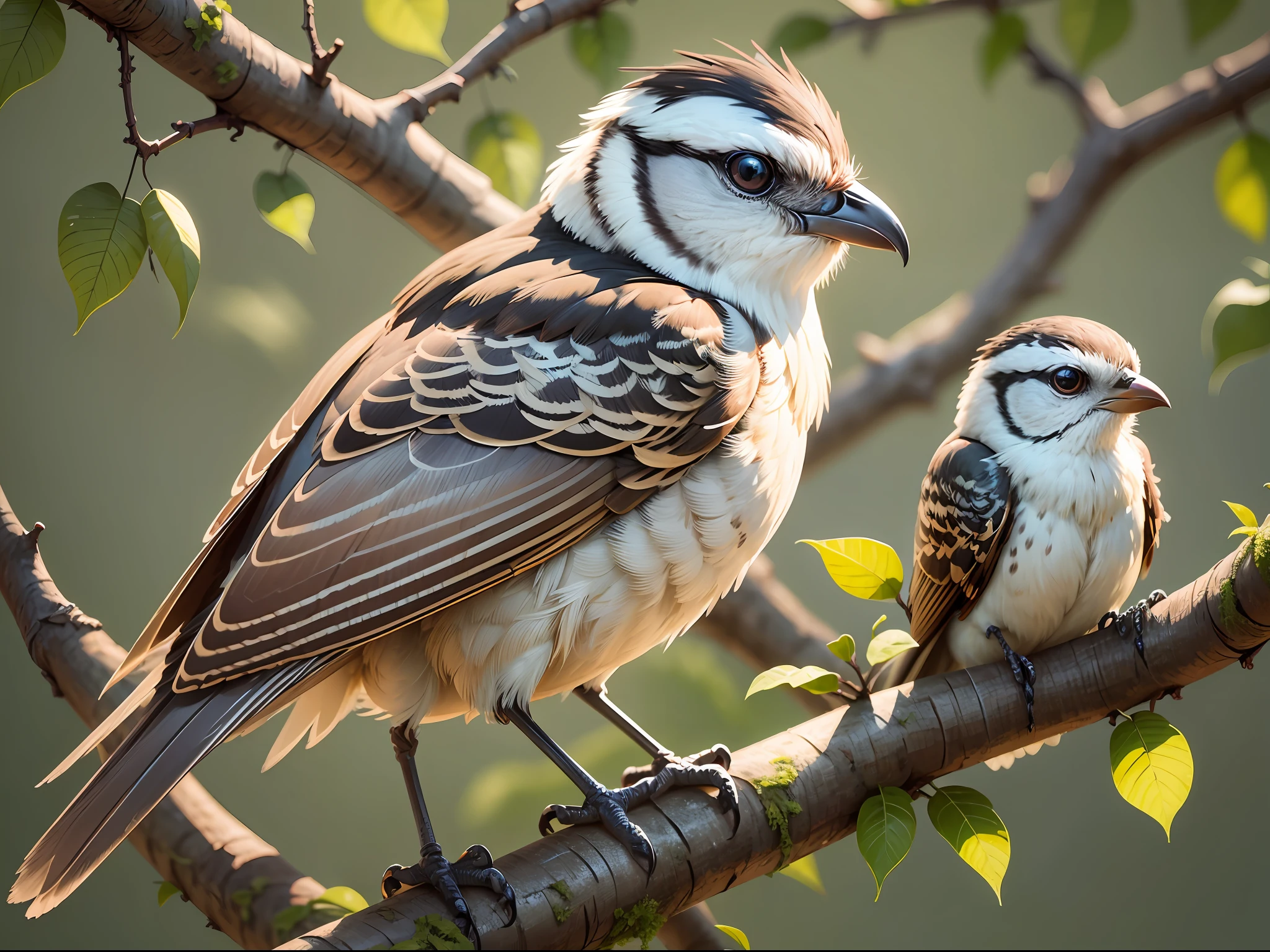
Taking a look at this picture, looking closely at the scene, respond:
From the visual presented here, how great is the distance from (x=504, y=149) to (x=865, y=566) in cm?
71

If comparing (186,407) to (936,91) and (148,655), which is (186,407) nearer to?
(148,655)

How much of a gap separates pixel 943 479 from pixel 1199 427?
1.60m

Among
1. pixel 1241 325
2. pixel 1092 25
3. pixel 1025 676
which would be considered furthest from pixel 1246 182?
pixel 1025 676

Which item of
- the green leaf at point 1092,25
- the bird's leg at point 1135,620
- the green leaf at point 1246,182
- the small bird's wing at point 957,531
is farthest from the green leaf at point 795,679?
the green leaf at point 1092,25

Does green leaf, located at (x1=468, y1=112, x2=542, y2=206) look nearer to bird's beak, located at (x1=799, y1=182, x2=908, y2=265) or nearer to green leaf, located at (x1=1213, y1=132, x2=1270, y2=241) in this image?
bird's beak, located at (x1=799, y1=182, x2=908, y2=265)

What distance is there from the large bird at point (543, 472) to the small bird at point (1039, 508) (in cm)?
15

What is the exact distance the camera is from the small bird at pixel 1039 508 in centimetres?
86

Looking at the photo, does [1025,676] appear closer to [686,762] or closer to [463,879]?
[686,762]

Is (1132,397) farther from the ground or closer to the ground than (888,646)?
farther from the ground

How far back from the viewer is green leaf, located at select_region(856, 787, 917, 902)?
2.56 feet

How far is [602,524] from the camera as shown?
2.64 feet

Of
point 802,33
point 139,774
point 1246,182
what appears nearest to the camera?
point 139,774

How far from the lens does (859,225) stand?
0.88 metres

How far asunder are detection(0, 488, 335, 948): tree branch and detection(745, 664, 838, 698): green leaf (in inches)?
20.3
